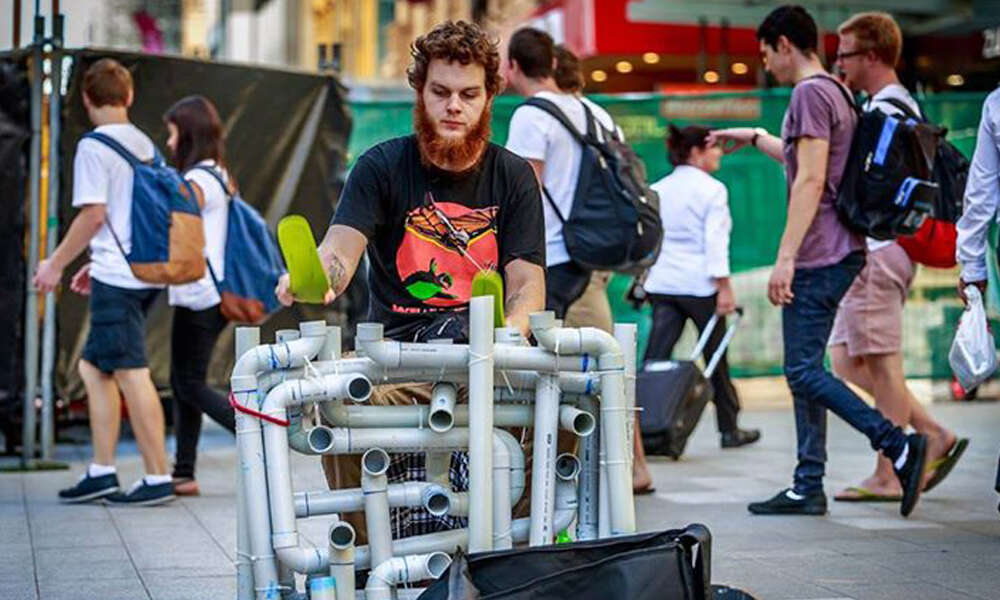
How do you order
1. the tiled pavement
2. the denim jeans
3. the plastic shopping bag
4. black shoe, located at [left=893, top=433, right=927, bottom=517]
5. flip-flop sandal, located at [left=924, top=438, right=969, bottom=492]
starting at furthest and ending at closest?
flip-flop sandal, located at [left=924, top=438, right=969, bottom=492]
the denim jeans
black shoe, located at [left=893, top=433, right=927, bottom=517]
the plastic shopping bag
the tiled pavement

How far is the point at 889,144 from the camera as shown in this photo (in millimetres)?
7414

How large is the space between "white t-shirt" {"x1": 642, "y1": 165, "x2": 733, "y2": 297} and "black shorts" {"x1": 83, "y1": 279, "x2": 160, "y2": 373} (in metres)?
3.14

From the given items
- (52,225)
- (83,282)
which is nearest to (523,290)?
(83,282)

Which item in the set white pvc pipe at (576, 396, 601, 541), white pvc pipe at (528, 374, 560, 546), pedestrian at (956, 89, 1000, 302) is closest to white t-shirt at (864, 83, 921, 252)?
pedestrian at (956, 89, 1000, 302)

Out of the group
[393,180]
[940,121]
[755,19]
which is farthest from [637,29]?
[393,180]

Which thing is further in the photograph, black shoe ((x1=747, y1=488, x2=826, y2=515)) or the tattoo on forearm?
Result: black shoe ((x1=747, y1=488, x2=826, y2=515))

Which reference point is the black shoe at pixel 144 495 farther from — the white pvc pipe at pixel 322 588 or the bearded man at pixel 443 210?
the white pvc pipe at pixel 322 588

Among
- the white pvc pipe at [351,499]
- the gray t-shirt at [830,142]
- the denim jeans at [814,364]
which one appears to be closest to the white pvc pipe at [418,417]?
the white pvc pipe at [351,499]

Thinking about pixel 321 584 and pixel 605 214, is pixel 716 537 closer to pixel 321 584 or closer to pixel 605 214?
pixel 605 214

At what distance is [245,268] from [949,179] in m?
3.33

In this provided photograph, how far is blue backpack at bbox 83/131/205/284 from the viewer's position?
816cm

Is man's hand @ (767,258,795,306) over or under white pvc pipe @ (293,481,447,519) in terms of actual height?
over

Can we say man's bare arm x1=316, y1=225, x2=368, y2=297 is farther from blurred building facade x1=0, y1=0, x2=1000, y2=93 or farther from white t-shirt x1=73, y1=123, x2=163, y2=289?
blurred building facade x1=0, y1=0, x2=1000, y2=93

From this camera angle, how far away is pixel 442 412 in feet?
13.2
